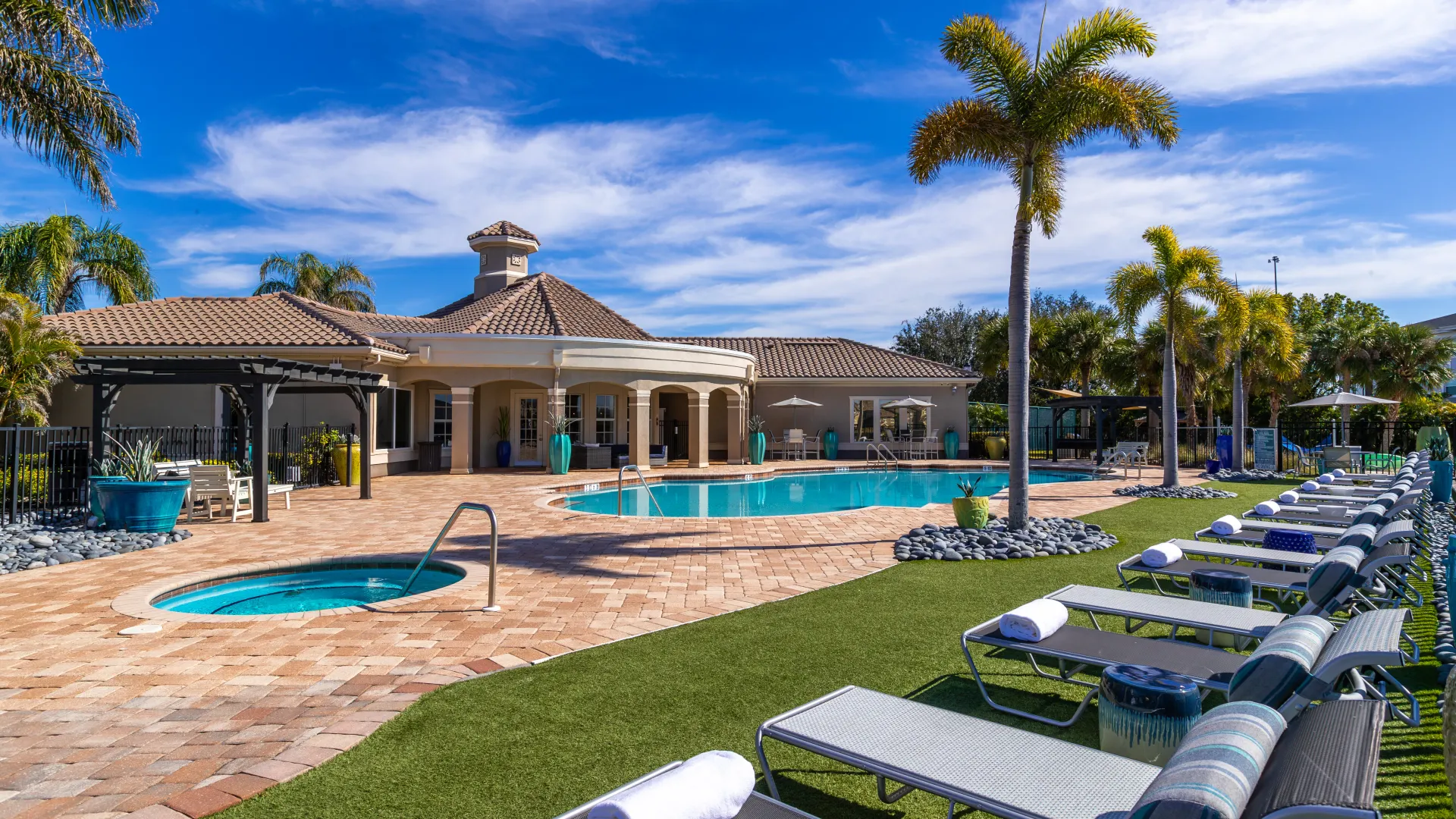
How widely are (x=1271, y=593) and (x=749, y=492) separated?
12934 mm

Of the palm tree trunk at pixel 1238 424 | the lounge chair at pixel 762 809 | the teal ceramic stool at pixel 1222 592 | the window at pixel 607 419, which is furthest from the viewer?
the window at pixel 607 419

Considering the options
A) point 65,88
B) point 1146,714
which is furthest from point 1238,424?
point 65,88

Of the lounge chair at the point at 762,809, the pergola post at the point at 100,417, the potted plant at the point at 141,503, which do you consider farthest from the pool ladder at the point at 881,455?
the lounge chair at the point at 762,809

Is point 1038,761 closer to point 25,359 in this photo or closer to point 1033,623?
point 1033,623

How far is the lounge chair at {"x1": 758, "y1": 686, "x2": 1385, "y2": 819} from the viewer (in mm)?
1950

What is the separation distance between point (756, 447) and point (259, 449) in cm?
1577

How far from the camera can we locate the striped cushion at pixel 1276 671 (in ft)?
9.14

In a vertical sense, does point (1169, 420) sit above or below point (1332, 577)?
above

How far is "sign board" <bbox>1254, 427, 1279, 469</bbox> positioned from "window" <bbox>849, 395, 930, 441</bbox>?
10.2m

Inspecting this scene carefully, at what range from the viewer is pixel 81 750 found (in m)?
3.89

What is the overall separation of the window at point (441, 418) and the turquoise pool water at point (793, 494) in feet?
20.4

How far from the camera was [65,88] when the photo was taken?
12523 millimetres

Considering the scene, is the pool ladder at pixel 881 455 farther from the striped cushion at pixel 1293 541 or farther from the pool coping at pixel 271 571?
the pool coping at pixel 271 571

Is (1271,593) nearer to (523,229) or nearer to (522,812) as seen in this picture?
(522,812)
